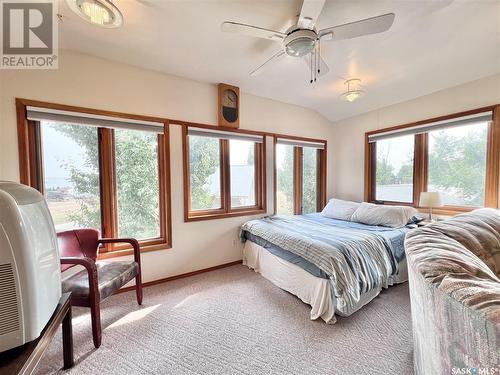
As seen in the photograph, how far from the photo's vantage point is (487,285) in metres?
0.67

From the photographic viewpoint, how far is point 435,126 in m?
2.75

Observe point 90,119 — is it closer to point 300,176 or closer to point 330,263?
point 330,263

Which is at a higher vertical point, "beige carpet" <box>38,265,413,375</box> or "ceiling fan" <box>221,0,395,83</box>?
"ceiling fan" <box>221,0,395,83</box>

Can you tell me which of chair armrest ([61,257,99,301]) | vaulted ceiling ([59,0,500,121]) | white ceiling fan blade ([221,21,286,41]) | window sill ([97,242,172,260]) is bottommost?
window sill ([97,242,172,260])

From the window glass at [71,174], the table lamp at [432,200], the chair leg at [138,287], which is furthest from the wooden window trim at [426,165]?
the window glass at [71,174]

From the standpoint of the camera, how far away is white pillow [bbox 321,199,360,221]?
323 cm

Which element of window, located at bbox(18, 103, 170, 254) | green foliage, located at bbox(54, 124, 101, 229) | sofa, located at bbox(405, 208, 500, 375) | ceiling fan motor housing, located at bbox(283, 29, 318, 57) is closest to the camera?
sofa, located at bbox(405, 208, 500, 375)

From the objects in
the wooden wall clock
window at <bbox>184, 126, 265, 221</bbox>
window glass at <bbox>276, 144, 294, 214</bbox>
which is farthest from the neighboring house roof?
the wooden wall clock

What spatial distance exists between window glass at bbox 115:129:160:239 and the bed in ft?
4.41

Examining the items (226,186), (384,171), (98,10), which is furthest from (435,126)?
(98,10)

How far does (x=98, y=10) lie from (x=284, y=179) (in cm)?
295

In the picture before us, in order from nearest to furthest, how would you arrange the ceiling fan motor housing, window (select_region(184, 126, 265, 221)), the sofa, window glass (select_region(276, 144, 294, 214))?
the sofa → the ceiling fan motor housing → window (select_region(184, 126, 265, 221)) → window glass (select_region(276, 144, 294, 214))

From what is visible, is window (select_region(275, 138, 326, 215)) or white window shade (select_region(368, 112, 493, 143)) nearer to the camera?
white window shade (select_region(368, 112, 493, 143))

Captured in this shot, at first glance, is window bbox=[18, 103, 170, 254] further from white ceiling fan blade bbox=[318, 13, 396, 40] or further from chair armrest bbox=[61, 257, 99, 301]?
white ceiling fan blade bbox=[318, 13, 396, 40]
